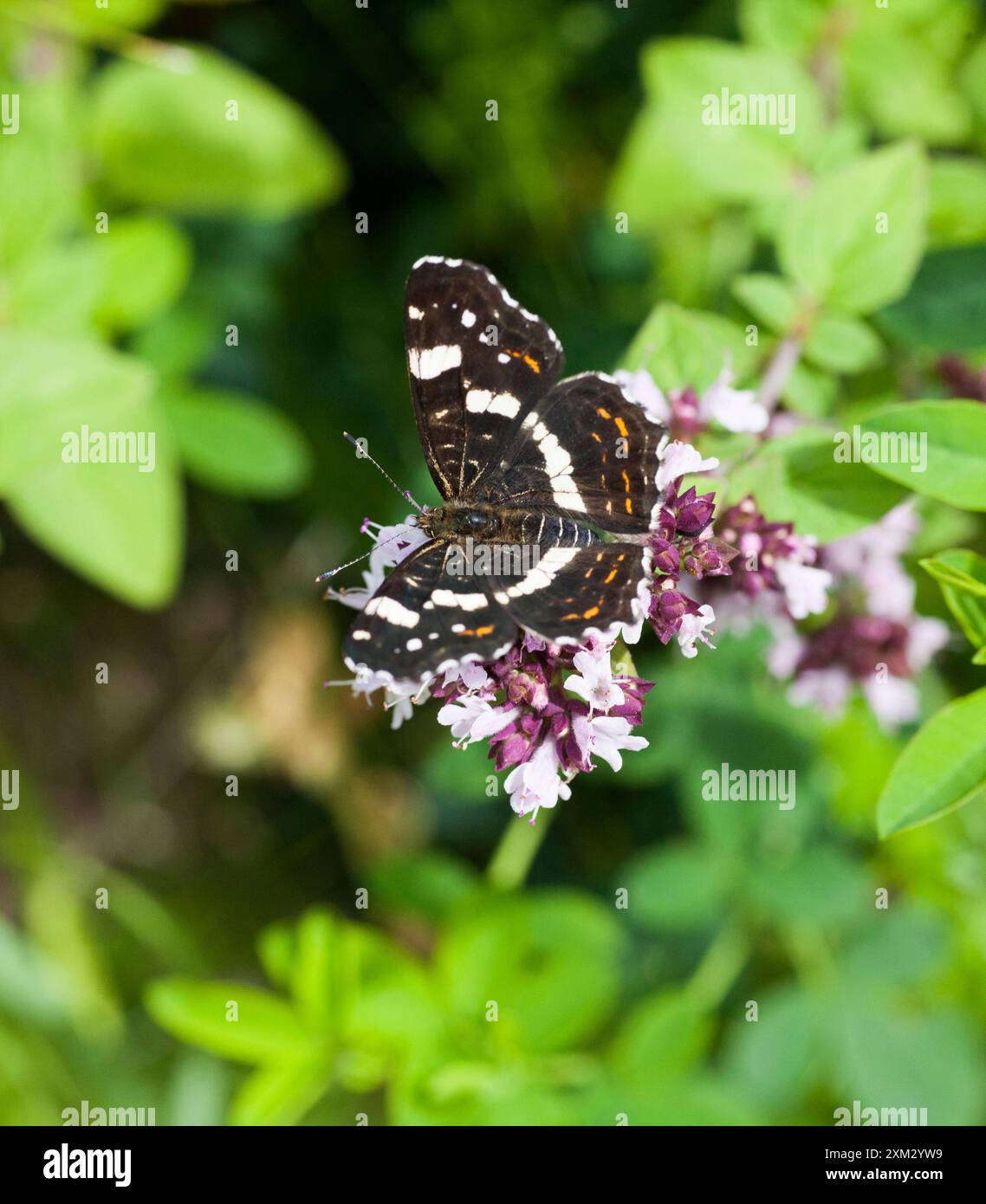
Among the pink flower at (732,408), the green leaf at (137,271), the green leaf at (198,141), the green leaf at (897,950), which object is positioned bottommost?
the green leaf at (897,950)

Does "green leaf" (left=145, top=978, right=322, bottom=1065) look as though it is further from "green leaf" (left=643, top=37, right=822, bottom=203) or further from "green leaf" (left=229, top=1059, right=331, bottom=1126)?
"green leaf" (left=643, top=37, right=822, bottom=203)

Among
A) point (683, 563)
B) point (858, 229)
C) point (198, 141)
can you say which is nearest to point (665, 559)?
point (683, 563)

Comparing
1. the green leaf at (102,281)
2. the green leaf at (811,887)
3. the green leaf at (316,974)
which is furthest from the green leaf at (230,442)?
the green leaf at (811,887)

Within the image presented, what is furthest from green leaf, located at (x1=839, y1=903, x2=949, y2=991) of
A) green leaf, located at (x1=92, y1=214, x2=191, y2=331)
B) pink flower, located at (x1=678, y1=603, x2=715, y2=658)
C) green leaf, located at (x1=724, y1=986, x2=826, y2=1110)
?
green leaf, located at (x1=92, y1=214, x2=191, y2=331)

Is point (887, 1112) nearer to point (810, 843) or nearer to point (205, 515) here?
point (810, 843)

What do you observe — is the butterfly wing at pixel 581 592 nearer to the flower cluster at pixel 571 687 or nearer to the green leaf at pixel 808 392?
the flower cluster at pixel 571 687

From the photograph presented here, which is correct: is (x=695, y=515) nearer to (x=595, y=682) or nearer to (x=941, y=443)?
(x=595, y=682)
